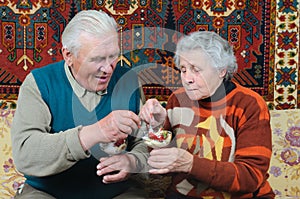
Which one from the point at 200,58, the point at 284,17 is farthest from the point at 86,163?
the point at 284,17

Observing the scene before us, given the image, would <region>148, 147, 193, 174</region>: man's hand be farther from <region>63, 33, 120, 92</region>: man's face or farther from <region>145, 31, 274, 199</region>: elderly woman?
<region>63, 33, 120, 92</region>: man's face

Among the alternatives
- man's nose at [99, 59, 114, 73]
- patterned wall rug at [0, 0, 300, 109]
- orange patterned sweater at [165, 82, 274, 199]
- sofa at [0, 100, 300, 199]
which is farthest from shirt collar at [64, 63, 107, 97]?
sofa at [0, 100, 300, 199]

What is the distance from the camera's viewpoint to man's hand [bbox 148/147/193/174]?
1928mm

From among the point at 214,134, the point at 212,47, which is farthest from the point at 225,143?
the point at 212,47

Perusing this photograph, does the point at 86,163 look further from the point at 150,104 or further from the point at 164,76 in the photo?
the point at 164,76

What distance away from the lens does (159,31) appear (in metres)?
2.66

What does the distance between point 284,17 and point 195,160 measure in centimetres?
107

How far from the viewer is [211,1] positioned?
2656 mm

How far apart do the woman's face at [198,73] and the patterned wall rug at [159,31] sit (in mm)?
539

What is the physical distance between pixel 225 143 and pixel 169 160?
0.86 feet

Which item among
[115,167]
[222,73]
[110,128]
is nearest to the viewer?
[110,128]

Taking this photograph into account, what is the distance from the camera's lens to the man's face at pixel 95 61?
80.0 inches

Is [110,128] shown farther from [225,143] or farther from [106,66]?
[225,143]

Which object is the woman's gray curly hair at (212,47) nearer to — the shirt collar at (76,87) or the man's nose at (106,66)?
the man's nose at (106,66)
